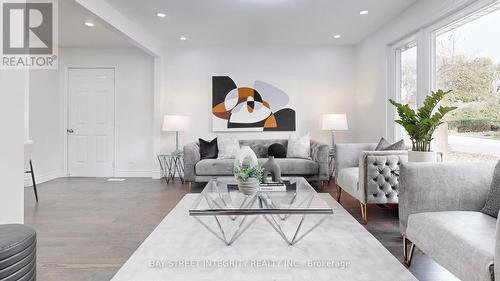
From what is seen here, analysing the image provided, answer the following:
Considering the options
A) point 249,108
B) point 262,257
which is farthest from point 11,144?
point 249,108

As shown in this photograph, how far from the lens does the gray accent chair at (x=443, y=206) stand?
1.63 meters

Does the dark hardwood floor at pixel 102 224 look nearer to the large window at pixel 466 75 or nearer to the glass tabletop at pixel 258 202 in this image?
the glass tabletop at pixel 258 202

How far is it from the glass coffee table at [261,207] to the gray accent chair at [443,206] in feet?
1.78

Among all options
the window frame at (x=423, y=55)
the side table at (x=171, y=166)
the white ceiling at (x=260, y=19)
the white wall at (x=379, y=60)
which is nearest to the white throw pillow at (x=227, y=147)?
the side table at (x=171, y=166)

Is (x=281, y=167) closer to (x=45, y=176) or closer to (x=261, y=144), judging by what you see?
(x=261, y=144)

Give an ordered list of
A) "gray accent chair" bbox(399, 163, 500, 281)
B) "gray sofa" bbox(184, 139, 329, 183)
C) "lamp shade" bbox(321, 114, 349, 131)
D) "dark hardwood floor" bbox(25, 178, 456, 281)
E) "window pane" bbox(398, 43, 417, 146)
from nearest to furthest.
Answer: "gray accent chair" bbox(399, 163, 500, 281), "dark hardwood floor" bbox(25, 178, 456, 281), "window pane" bbox(398, 43, 417, 146), "gray sofa" bbox(184, 139, 329, 183), "lamp shade" bbox(321, 114, 349, 131)

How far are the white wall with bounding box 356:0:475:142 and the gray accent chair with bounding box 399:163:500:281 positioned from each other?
193cm

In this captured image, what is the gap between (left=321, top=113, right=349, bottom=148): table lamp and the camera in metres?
5.34

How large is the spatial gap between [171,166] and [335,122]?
3132 mm

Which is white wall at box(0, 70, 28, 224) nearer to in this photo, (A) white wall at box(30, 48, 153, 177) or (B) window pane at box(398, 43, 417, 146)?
(A) white wall at box(30, 48, 153, 177)

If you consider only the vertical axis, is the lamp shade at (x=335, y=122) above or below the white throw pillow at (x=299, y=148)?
above

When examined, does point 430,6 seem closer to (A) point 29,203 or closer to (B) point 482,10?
(B) point 482,10

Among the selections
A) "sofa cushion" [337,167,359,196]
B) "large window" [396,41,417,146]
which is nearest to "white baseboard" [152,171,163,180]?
"sofa cushion" [337,167,359,196]

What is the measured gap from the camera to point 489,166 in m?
2.09
